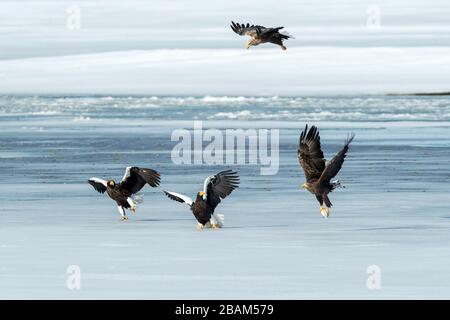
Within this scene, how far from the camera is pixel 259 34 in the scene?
690 inches

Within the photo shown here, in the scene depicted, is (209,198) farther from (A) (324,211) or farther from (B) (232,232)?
(A) (324,211)

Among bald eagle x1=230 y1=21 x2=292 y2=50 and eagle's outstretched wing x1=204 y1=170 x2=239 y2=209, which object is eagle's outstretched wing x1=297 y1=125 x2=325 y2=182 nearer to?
eagle's outstretched wing x1=204 y1=170 x2=239 y2=209

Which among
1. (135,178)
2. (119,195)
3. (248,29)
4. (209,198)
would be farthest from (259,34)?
(209,198)

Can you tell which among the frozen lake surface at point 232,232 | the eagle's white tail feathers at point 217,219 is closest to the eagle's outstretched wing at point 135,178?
the frozen lake surface at point 232,232

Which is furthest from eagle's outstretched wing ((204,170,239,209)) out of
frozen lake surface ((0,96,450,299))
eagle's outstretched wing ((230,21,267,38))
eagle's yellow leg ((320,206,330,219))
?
eagle's outstretched wing ((230,21,267,38))

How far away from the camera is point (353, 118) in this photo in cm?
4362

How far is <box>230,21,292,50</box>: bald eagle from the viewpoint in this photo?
17141 mm

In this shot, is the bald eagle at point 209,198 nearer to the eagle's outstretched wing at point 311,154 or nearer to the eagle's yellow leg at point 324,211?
the eagle's outstretched wing at point 311,154

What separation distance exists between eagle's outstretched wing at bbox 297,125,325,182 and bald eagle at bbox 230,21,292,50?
2139 millimetres

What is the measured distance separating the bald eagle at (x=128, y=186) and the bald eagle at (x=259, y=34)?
2.33 metres

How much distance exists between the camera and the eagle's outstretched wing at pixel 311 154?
14961 millimetres

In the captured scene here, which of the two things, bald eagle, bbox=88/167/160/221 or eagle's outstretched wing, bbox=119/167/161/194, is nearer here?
bald eagle, bbox=88/167/160/221

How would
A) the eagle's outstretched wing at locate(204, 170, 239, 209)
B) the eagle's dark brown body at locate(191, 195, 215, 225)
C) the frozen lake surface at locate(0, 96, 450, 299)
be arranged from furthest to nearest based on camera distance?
the eagle's outstretched wing at locate(204, 170, 239, 209), the eagle's dark brown body at locate(191, 195, 215, 225), the frozen lake surface at locate(0, 96, 450, 299)

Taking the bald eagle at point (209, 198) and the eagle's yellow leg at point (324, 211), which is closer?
the bald eagle at point (209, 198)
